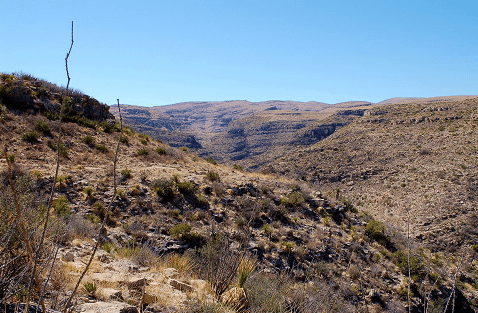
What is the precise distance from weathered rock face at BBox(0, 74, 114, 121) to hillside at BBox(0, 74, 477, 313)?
221mm

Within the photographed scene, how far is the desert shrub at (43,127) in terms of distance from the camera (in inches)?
572

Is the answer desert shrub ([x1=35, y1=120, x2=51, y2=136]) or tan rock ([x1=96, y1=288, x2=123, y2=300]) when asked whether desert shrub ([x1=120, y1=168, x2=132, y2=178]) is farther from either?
tan rock ([x1=96, y1=288, x2=123, y2=300])

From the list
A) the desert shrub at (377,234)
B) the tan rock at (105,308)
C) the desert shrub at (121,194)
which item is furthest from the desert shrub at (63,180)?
the desert shrub at (377,234)

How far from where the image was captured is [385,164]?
1388 inches

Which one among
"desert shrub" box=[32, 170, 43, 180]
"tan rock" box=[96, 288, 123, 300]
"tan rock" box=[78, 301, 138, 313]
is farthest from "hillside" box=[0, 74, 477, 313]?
"tan rock" box=[78, 301, 138, 313]

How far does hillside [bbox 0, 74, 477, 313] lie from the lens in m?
→ 5.32

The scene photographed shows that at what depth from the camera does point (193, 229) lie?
10844 mm

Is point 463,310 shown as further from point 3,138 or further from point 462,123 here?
point 462,123

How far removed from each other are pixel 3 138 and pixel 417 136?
42.4 metres

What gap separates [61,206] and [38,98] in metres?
10.6

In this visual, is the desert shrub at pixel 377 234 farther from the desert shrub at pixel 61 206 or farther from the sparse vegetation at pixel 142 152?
the desert shrub at pixel 61 206

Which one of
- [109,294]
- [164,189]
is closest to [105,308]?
[109,294]

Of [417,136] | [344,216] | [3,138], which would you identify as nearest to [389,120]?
[417,136]

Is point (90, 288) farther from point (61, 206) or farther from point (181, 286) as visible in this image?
point (61, 206)
